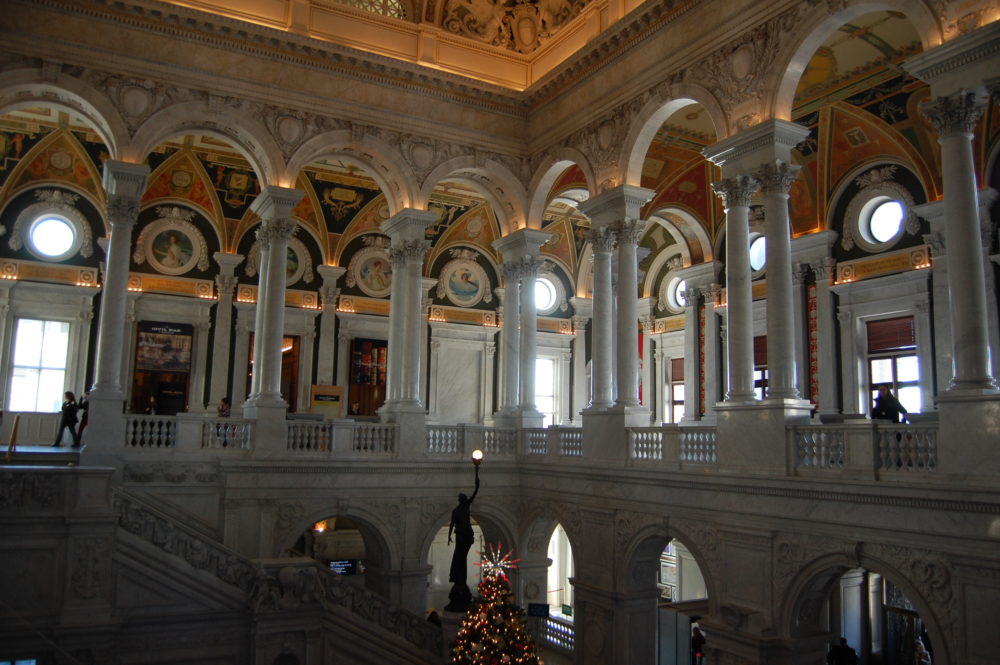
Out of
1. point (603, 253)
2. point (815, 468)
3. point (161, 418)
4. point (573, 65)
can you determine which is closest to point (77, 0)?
point (161, 418)

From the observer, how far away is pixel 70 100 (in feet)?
53.4

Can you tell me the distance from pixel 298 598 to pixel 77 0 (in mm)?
11618

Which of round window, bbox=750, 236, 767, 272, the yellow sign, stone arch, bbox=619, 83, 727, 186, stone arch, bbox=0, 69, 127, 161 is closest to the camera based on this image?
stone arch, bbox=619, 83, 727, 186

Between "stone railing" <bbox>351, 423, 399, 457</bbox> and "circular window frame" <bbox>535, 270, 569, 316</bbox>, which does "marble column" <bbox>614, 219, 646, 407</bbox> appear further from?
"circular window frame" <bbox>535, 270, 569, 316</bbox>

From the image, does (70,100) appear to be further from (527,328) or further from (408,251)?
(527,328)

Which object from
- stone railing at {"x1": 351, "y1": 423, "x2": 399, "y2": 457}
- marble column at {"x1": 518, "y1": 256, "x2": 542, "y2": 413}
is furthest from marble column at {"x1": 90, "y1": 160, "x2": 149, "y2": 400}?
marble column at {"x1": 518, "y1": 256, "x2": 542, "y2": 413}

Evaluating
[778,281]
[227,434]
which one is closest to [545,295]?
[227,434]

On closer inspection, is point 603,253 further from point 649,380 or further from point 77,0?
point 77,0

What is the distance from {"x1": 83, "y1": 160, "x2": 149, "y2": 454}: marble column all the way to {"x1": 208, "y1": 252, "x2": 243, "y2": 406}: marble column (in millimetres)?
6591

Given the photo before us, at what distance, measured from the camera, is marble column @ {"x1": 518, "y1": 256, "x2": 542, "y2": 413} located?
20.1 m

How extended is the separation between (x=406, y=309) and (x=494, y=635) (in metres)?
8.61

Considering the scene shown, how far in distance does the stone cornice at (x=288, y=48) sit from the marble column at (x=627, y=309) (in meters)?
5.15

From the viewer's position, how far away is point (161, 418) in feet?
52.7

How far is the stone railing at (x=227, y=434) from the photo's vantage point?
16203 mm
